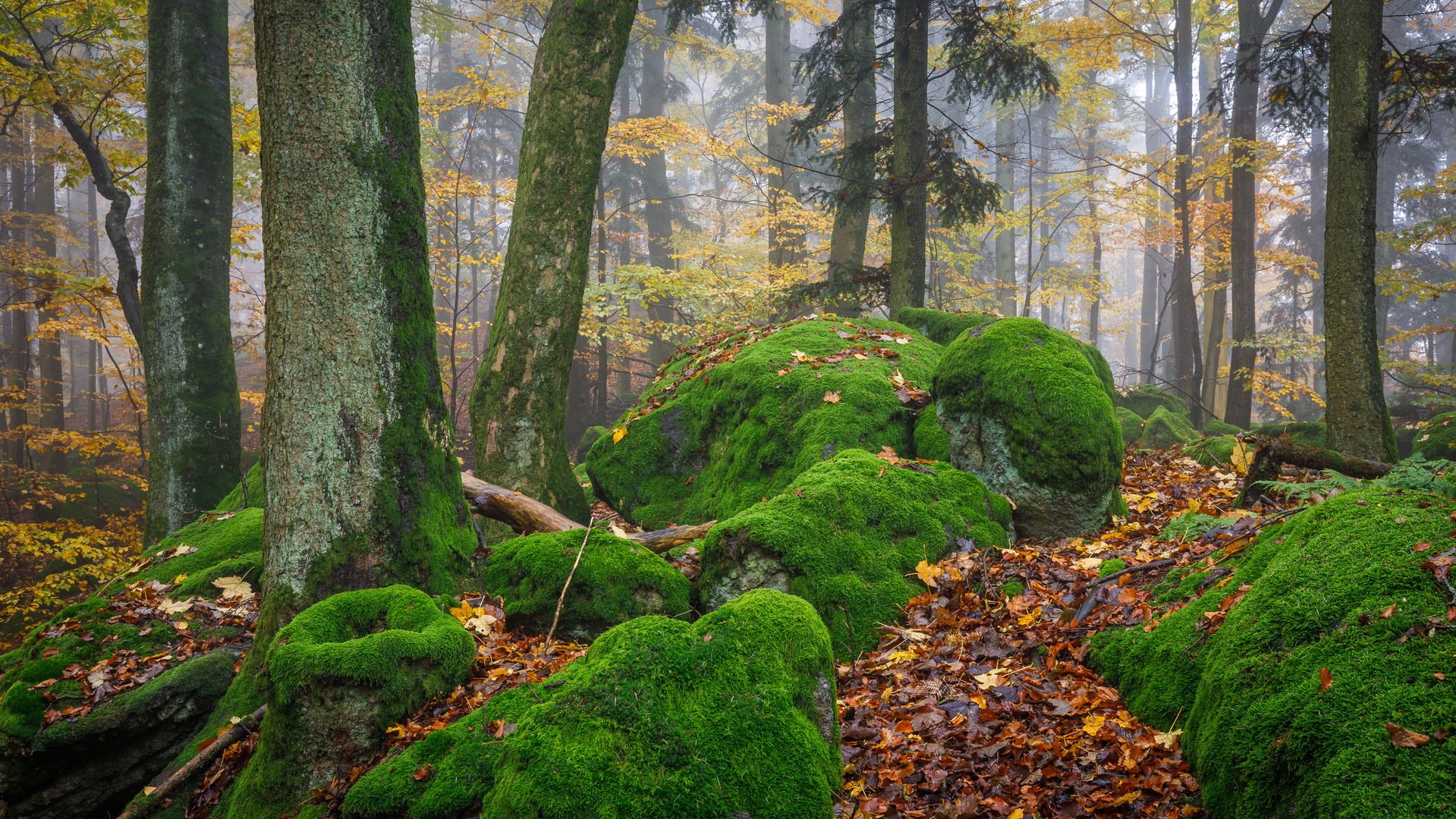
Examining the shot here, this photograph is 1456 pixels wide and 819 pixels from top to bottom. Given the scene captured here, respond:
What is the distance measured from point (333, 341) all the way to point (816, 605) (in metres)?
3.28

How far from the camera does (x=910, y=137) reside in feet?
30.0

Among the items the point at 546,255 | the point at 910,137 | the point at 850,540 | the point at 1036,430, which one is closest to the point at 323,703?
the point at 850,540

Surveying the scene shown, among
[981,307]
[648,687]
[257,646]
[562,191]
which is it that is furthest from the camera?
[981,307]

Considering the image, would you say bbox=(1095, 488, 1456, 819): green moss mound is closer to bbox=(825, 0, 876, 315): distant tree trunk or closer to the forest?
the forest

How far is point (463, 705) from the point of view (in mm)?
3256

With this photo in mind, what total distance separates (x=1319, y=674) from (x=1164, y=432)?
981cm

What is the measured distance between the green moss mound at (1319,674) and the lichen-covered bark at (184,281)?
9079mm

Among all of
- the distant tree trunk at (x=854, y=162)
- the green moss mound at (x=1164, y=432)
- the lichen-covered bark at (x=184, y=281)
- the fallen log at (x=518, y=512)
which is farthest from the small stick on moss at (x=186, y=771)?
the green moss mound at (x=1164, y=432)

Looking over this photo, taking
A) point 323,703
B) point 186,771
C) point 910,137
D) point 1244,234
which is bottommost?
point 186,771

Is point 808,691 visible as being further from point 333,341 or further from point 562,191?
point 562,191

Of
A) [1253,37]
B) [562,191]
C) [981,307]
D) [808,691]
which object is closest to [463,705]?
[808,691]

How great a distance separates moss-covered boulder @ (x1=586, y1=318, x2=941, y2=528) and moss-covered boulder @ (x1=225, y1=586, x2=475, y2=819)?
3.24 meters

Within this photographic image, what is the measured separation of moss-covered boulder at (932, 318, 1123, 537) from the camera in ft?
17.1

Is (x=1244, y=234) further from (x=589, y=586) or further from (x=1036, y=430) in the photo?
(x=589, y=586)
